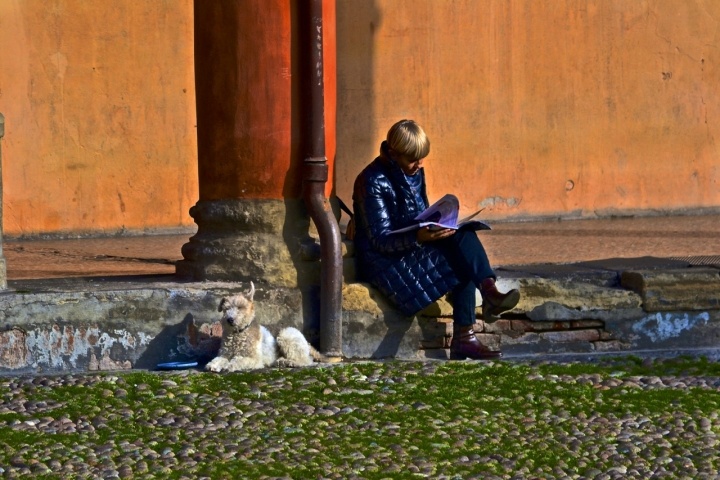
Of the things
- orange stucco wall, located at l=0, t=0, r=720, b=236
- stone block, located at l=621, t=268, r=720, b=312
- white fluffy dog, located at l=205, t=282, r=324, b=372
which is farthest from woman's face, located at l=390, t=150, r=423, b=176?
orange stucco wall, located at l=0, t=0, r=720, b=236

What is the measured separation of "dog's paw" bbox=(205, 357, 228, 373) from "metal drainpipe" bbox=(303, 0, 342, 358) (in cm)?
59

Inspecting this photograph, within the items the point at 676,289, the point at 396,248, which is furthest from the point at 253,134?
the point at 676,289

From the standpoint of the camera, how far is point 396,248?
20.7 feet

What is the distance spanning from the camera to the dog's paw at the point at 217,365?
19.5ft

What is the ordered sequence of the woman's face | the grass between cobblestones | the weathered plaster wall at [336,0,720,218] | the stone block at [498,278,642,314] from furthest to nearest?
the weathered plaster wall at [336,0,720,218], the stone block at [498,278,642,314], the woman's face, the grass between cobblestones

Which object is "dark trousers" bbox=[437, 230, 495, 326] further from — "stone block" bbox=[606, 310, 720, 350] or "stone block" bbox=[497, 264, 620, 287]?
"stone block" bbox=[606, 310, 720, 350]

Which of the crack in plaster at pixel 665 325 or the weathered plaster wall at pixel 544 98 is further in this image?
the weathered plaster wall at pixel 544 98

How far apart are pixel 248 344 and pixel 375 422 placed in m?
1.08

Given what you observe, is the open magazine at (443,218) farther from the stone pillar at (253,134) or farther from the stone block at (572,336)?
the stone block at (572,336)

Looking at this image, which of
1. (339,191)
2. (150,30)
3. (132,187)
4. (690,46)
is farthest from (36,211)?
(690,46)

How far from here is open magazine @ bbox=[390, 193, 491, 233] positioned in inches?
242

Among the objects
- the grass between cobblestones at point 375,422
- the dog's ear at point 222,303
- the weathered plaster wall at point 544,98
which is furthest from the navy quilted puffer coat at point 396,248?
the weathered plaster wall at point 544,98

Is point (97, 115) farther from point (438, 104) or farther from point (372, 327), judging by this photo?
point (372, 327)

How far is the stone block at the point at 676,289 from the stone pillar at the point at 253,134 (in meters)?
1.70
